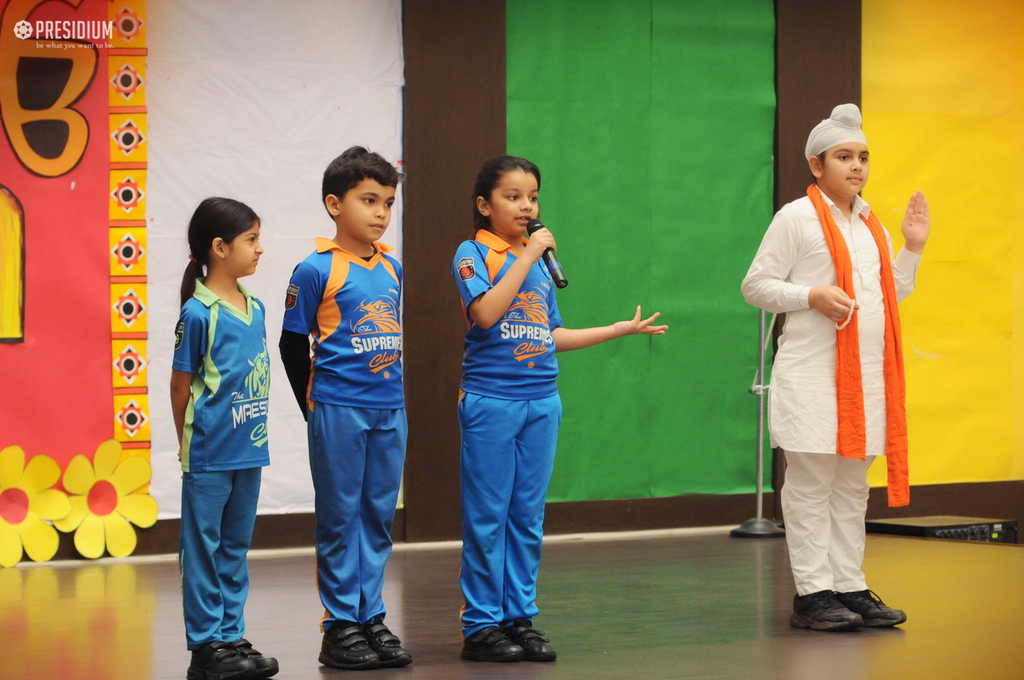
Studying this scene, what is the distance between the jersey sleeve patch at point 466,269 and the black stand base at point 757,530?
2.83m

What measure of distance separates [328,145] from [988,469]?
12.8 feet

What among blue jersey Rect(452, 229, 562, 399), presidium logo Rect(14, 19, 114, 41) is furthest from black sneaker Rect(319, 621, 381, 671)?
presidium logo Rect(14, 19, 114, 41)

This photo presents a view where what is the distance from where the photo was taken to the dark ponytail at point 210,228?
272 cm

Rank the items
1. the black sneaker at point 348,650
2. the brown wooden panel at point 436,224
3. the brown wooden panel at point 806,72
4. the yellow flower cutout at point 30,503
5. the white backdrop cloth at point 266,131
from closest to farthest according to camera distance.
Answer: the black sneaker at point 348,650
the yellow flower cutout at point 30,503
the white backdrop cloth at point 266,131
the brown wooden panel at point 436,224
the brown wooden panel at point 806,72

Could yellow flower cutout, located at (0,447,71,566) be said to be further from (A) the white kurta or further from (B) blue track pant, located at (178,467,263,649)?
(A) the white kurta

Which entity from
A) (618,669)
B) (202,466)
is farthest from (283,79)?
(618,669)

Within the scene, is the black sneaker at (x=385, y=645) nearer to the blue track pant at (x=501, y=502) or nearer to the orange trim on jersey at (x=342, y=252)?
the blue track pant at (x=501, y=502)

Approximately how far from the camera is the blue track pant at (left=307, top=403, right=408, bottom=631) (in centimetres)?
275

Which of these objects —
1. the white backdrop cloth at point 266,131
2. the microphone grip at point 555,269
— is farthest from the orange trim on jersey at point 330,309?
the white backdrop cloth at point 266,131

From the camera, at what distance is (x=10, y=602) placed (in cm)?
368

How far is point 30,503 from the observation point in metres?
4.50

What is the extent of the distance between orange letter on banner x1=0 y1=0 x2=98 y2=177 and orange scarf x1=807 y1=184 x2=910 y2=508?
9.78ft

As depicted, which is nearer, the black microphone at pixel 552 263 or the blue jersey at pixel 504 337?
the black microphone at pixel 552 263

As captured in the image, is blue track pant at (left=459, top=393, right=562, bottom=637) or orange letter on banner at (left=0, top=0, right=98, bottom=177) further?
orange letter on banner at (left=0, top=0, right=98, bottom=177)
